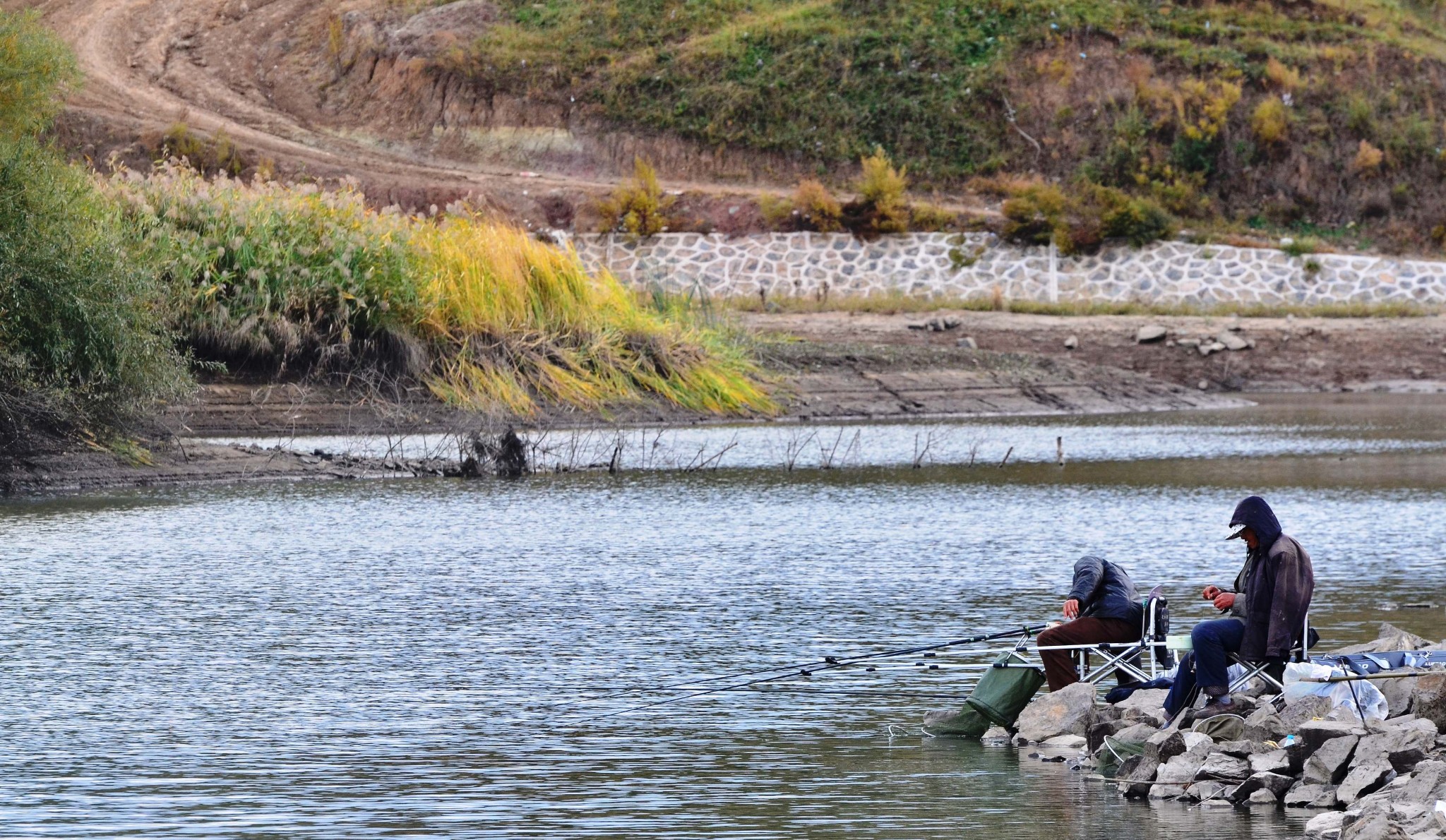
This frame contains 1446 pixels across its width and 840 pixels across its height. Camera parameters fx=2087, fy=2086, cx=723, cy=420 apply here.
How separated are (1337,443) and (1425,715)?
73.9ft

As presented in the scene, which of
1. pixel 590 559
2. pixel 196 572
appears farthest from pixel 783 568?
pixel 196 572

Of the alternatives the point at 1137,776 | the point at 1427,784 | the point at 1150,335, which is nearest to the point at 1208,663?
the point at 1137,776

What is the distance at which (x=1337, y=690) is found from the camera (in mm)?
10555

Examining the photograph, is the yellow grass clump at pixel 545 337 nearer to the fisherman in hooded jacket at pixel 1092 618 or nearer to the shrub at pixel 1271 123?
the fisherman in hooded jacket at pixel 1092 618

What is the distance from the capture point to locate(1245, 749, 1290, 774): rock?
1019 centimetres

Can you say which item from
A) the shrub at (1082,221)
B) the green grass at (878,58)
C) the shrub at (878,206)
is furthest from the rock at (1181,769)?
the green grass at (878,58)

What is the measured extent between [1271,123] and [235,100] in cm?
2943

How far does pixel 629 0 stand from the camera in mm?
66312

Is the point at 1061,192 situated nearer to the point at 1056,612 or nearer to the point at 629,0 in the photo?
the point at 629,0

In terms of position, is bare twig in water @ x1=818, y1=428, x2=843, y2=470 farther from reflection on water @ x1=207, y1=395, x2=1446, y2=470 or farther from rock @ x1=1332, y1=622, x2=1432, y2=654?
rock @ x1=1332, y1=622, x2=1432, y2=654

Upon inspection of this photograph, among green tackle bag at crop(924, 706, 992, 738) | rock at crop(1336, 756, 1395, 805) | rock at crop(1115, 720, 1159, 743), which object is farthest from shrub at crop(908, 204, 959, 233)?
rock at crop(1336, 756, 1395, 805)

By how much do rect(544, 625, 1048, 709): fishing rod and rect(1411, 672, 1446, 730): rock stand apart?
8.35 feet

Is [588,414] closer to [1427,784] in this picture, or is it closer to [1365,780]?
[1365,780]

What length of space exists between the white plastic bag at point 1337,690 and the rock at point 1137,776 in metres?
0.83
